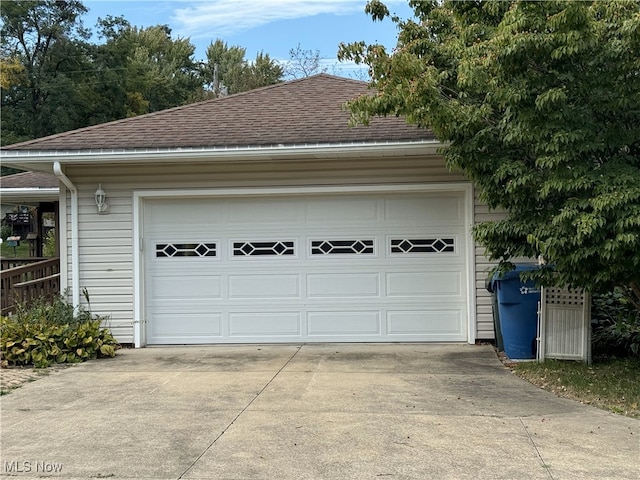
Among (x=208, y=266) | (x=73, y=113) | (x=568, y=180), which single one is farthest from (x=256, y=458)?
(x=73, y=113)

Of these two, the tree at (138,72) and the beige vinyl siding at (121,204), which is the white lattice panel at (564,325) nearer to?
the beige vinyl siding at (121,204)

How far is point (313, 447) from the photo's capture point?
4.31m

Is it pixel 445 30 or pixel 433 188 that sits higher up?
pixel 445 30

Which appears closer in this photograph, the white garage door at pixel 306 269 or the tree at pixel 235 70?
the white garage door at pixel 306 269

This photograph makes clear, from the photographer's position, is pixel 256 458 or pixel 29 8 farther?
pixel 29 8

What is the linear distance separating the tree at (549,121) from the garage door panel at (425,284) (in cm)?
218

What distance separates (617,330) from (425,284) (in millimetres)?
2463

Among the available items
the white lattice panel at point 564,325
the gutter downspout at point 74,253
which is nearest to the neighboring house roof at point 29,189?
the gutter downspout at point 74,253

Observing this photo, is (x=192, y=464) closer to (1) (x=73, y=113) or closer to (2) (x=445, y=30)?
(2) (x=445, y=30)

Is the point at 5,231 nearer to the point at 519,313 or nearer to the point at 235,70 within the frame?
the point at 235,70

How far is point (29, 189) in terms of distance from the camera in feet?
41.0

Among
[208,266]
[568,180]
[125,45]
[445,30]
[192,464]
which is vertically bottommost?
[192,464]

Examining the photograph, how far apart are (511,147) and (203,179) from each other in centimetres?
433

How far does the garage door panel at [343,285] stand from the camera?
27.3 ft
